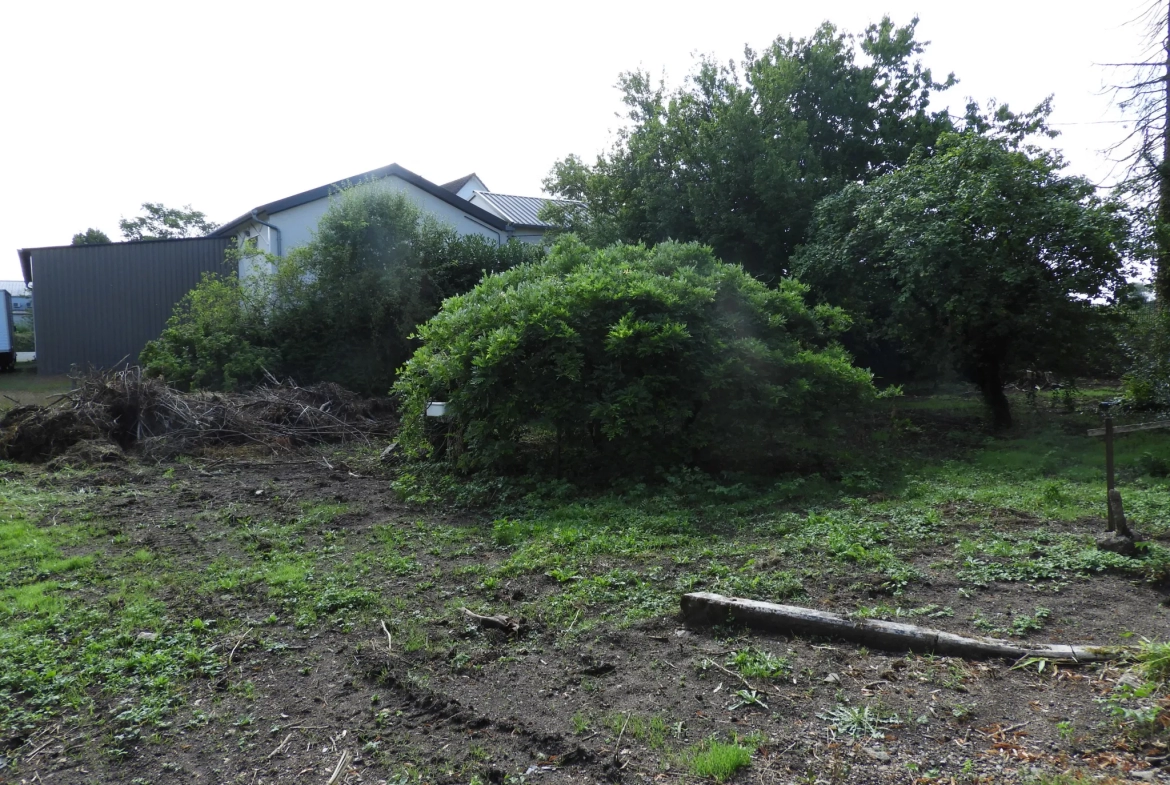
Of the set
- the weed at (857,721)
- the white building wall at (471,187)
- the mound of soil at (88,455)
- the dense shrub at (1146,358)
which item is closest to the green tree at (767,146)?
the dense shrub at (1146,358)

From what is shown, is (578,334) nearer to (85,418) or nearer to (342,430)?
(342,430)

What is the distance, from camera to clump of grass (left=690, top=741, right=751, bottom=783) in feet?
9.80

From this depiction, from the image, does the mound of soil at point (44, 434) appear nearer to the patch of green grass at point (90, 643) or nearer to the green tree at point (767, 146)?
the patch of green grass at point (90, 643)

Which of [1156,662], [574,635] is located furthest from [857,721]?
[574,635]

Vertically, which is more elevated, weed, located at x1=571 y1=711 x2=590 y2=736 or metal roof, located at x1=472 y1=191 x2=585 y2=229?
metal roof, located at x1=472 y1=191 x2=585 y2=229

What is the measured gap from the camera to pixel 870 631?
403 centimetres

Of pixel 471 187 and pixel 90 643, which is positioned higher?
pixel 471 187

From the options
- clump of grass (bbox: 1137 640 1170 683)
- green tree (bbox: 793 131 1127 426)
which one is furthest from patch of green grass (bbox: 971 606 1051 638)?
green tree (bbox: 793 131 1127 426)

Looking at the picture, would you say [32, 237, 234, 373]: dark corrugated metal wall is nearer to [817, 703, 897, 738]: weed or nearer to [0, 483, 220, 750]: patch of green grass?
[0, 483, 220, 750]: patch of green grass

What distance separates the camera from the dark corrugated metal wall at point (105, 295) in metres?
22.3

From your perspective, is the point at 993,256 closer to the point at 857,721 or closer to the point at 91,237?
the point at 857,721

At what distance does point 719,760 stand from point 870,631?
4.54 ft

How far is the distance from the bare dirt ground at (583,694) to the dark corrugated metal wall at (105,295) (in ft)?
64.0

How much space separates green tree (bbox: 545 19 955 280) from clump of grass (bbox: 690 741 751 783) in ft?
40.1
